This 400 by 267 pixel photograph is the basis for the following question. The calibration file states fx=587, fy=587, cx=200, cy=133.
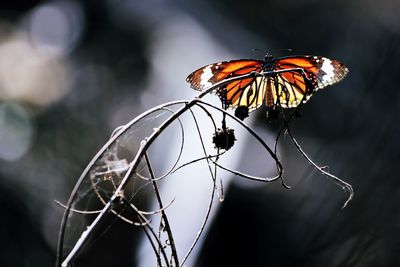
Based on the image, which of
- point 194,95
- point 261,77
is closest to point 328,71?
point 261,77

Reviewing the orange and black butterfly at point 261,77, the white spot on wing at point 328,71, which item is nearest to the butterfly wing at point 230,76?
the orange and black butterfly at point 261,77

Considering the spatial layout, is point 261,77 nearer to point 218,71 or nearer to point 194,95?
point 218,71

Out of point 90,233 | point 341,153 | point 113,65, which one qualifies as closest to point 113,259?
point 113,65

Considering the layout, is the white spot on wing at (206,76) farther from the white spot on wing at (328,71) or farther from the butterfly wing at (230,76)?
the white spot on wing at (328,71)

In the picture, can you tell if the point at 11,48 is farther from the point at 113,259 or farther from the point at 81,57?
the point at 113,259

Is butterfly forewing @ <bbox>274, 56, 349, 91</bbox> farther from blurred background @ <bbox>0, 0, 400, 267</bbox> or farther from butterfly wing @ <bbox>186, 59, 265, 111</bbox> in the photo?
blurred background @ <bbox>0, 0, 400, 267</bbox>

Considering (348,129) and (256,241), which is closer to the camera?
(256,241)
